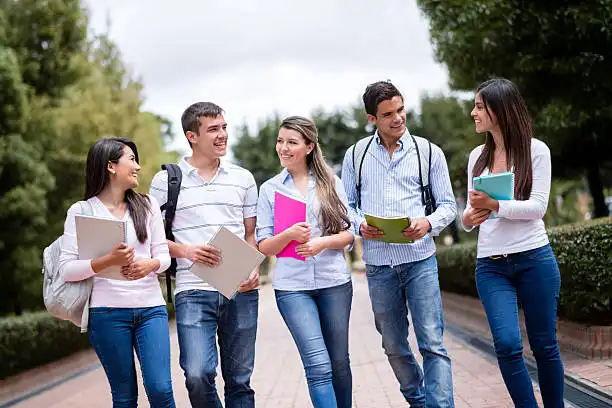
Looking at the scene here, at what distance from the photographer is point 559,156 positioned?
1353cm

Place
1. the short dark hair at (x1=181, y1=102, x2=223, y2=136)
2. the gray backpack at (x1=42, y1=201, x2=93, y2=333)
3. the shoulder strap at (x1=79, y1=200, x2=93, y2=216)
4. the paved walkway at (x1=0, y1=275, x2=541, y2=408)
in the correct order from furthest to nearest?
the paved walkway at (x1=0, y1=275, x2=541, y2=408)
the short dark hair at (x1=181, y1=102, x2=223, y2=136)
the shoulder strap at (x1=79, y1=200, x2=93, y2=216)
the gray backpack at (x1=42, y1=201, x2=93, y2=333)

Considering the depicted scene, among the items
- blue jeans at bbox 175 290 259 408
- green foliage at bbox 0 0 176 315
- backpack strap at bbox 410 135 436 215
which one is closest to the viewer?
blue jeans at bbox 175 290 259 408

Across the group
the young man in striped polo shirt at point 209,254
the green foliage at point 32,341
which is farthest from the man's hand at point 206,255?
the green foliage at point 32,341

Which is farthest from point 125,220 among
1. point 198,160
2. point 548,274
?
point 548,274

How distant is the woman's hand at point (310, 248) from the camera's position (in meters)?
4.23

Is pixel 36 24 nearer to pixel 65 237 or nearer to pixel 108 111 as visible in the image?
pixel 108 111

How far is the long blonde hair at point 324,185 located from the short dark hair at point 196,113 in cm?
40

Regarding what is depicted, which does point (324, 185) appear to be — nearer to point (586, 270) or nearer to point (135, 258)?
point (135, 258)

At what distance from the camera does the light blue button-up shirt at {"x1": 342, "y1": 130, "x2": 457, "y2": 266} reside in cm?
459

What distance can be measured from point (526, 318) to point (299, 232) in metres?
1.31

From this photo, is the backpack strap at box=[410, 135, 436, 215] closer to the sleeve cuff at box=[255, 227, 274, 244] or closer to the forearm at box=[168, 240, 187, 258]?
the sleeve cuff at box=[255, 227, 274, 244]

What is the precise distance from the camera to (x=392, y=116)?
4.61 m

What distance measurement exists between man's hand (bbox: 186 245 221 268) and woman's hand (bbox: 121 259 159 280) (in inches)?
11.1

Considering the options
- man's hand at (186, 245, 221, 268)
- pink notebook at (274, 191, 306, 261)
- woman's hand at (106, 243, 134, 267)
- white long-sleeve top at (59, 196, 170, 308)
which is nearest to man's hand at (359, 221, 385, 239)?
pink notebook at (274, 191, 306, 261)
